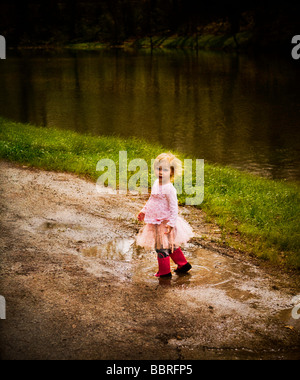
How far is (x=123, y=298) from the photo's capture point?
16.4 feet

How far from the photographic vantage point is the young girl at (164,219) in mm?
5395

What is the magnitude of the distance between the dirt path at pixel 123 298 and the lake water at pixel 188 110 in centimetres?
871

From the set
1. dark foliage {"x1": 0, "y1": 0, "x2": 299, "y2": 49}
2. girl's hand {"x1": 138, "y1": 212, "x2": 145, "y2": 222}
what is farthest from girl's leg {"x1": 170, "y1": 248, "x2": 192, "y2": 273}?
dark foliage {"x1": 0, "y1": 0, "x2": 299, "y2": 49}

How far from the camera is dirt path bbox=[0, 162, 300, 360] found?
13.6 feet

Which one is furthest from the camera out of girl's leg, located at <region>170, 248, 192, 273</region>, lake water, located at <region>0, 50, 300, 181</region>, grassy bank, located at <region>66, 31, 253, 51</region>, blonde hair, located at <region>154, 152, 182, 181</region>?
grassy bank, located at <region>66, 31, 253, 51</region>

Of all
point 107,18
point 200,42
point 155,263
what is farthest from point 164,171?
point 107,18

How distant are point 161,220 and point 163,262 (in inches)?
21.4

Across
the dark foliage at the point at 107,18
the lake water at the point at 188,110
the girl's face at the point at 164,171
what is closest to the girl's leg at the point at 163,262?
the girl's face at the point at 164,171

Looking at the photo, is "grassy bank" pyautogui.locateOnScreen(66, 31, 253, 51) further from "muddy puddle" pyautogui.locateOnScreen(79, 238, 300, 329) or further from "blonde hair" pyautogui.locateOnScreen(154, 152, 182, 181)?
"blonde hair" pyautogui.locateOnScreen(154, 152, 182, 181)

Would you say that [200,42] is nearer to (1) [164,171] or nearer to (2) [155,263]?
(2) [155,263]

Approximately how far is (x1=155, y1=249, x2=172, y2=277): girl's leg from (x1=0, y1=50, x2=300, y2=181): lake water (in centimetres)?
939

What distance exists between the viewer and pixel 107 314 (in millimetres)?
4664

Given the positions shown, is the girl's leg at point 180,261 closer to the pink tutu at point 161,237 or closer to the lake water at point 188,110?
the pink tutu at point 161,237

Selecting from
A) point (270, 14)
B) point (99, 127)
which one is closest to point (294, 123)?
point (99, 127)
